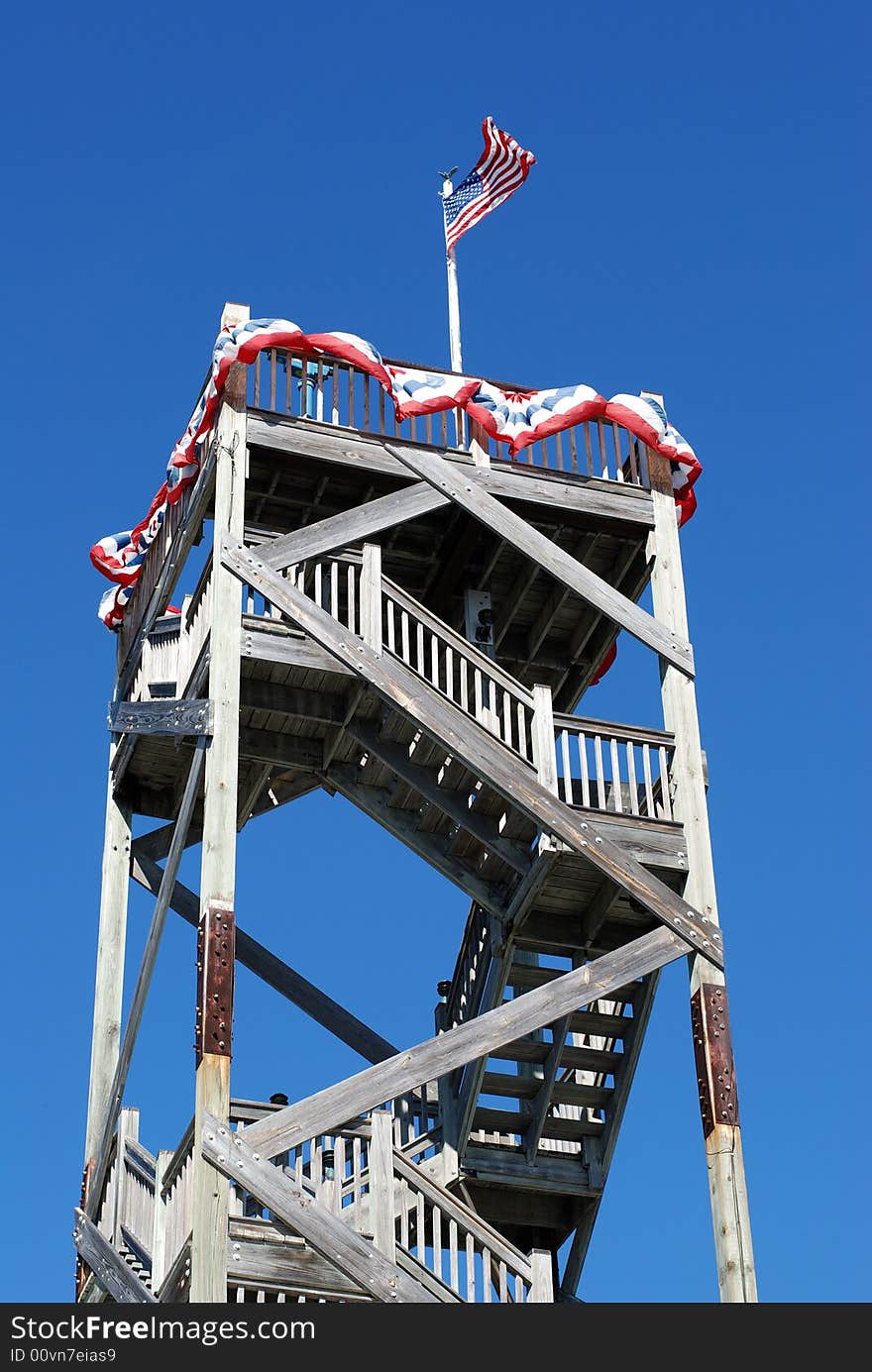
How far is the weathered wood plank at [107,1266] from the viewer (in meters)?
21.4

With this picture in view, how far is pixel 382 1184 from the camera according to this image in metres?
20.1

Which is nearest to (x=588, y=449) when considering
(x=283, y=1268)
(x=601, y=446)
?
(x=601, y=446)

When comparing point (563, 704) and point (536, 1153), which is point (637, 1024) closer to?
point (536, 1153)

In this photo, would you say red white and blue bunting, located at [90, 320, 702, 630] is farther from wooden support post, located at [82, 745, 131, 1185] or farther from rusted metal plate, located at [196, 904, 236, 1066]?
rusted metal plate, located at [196, 904, 236, 1066]

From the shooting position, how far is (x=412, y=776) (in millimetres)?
23172

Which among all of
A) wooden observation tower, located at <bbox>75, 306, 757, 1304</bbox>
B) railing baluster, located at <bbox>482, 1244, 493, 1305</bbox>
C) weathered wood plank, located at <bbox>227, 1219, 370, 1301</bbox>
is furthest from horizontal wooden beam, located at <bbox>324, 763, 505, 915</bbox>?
weathered wood plank, located at <bbox>227, 1219, 370, 1301</bbox>

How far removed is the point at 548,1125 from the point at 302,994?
3133 mm

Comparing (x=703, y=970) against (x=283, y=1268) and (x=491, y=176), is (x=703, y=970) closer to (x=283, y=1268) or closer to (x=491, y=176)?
(x=283, y=1268)

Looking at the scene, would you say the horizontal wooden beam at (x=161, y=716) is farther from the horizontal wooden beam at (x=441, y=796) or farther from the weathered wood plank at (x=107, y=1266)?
the weathered wood plank at (x=107, y=1266)

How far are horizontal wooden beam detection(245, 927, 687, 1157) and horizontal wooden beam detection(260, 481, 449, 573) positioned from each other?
4.60 metres

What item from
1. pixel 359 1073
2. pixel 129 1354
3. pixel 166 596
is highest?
pixel 166 596

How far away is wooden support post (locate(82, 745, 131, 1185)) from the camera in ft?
79.1

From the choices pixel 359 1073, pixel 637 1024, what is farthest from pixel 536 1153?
pixel 359 1073

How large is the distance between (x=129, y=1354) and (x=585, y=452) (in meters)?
Result: 10.9
